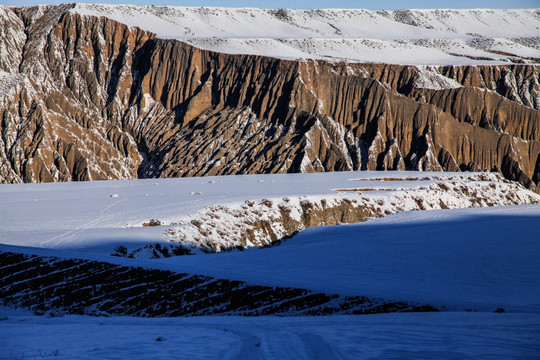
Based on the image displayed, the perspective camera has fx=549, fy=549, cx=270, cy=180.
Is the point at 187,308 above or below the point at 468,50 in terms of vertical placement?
below

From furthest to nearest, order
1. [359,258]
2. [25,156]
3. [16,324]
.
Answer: [25,156], [359,258], [16,324]

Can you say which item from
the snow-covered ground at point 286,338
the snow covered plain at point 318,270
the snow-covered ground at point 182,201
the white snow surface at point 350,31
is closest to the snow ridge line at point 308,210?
the snow-covered ground at point 182,201

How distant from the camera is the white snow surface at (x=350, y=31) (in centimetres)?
11206

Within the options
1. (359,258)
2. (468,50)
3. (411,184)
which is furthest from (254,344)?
(468,50)

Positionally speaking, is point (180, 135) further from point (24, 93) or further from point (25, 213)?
point (25, 213)

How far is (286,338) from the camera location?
13.4 metres

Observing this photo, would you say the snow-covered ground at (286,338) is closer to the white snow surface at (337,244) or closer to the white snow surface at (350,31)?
the white snow surface at (337,244)

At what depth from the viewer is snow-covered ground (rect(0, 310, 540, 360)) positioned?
1168cm

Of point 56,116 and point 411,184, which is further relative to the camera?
point 56,116

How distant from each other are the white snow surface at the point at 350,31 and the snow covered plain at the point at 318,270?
6253 centimetres

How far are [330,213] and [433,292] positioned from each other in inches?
1025

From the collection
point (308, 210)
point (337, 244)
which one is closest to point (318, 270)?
point (337, 244)

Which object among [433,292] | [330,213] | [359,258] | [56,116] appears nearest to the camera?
[433,292]

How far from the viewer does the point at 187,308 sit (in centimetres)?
2086
